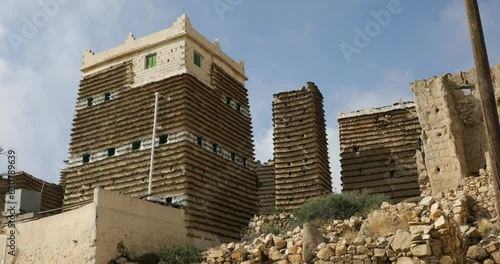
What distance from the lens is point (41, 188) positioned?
34.3m

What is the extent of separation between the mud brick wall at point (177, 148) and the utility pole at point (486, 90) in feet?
43.9

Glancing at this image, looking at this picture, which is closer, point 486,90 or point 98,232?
point 486,90

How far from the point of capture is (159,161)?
77.2 feet

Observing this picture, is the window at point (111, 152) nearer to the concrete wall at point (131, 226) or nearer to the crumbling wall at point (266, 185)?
the concrete wall at point (131, 226)

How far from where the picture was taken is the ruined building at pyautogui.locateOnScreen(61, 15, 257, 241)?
23.3m

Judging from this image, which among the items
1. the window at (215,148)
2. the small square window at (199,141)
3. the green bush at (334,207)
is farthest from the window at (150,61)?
the green bush at (334,207)

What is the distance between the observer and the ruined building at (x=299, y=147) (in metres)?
25.9

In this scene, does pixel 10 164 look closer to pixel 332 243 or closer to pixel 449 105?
pixel 332 243

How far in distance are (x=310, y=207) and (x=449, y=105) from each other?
6459 mm

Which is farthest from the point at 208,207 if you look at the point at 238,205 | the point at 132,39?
the point at 132,39

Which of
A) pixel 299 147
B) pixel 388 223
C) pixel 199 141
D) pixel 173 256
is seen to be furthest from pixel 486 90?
pixel 299 147

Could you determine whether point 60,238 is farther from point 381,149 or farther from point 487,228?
point 381,149

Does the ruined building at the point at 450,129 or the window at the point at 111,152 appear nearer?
the ruined building at the point at 450,129

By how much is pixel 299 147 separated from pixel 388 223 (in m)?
12.5
